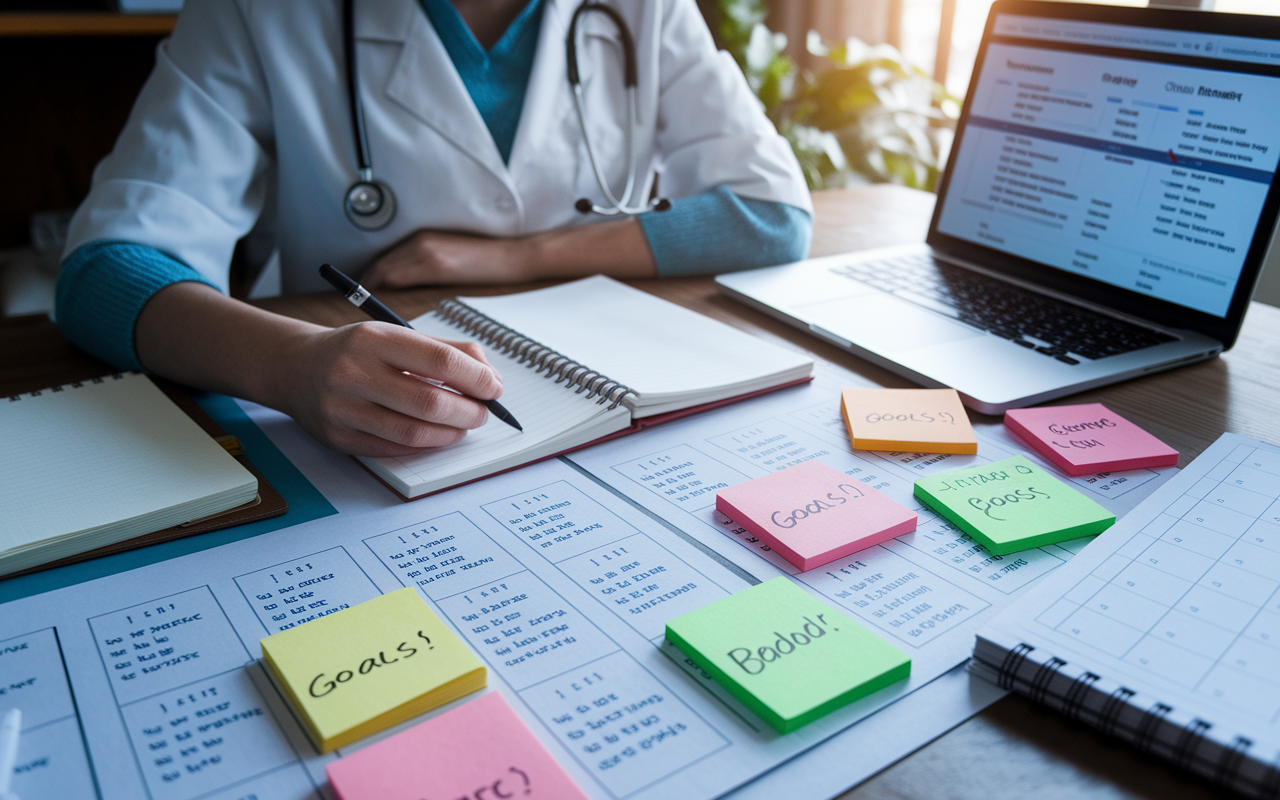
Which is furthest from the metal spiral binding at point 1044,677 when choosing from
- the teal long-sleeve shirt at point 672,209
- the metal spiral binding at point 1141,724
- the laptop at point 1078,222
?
the teal long-sleeve shirt at point 672,209

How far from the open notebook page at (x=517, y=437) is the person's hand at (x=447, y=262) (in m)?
0.32

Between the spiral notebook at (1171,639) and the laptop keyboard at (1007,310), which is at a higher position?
the laptop keyboard at (1007,310)

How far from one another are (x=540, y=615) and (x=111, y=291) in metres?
0.58

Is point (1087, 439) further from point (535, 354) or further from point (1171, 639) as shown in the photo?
point (535, 354)

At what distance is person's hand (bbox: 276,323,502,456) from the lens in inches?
23.9

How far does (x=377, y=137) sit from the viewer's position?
103 cm

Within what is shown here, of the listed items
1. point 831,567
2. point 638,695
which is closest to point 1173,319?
point 831,567

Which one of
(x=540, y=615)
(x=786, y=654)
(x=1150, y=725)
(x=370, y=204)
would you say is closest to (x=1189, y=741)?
(x=1150, y=725)

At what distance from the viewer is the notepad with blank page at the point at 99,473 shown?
0.52m

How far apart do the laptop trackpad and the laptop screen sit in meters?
0.19

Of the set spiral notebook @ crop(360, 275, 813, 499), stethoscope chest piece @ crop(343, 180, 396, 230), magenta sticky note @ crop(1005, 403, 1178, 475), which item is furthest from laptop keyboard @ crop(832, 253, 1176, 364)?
stethoscope chest piece @ crop(343, 180, 396, 230)

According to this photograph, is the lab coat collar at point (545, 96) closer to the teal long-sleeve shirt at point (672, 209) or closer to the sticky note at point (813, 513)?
the teal long-sleeve shirt at point (672, 209)

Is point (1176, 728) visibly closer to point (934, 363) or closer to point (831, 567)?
point (831, 567)

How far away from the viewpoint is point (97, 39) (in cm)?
196
